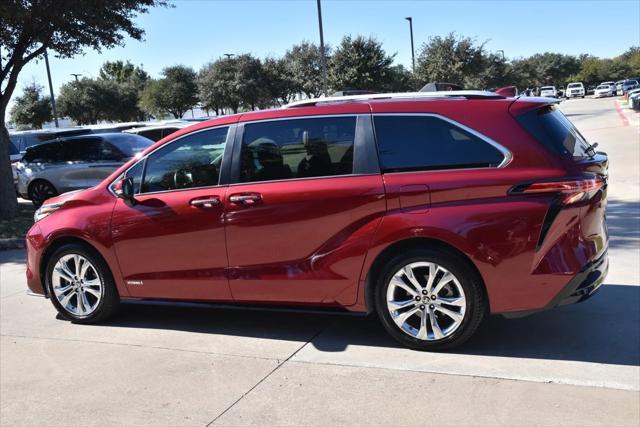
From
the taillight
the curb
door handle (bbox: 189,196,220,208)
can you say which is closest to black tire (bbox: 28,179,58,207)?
the curb

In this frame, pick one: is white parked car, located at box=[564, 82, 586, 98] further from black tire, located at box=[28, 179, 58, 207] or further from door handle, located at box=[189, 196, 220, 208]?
door handle, located at box=[189, 196, 220, 208]

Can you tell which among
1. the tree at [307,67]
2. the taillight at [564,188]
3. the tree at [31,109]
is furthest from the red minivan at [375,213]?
the tree at [31,109]

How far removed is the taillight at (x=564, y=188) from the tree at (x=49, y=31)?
943 cm

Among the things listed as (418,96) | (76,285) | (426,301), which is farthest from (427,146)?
(76,285)

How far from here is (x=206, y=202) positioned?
15.3 feet

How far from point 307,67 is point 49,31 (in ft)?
106

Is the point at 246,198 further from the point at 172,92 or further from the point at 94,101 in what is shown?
the point at 94,101

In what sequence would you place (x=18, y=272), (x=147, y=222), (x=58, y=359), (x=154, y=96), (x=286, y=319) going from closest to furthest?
(x=58, y=359)
(x=147, y=222)
(x=286, y=319)
(x=18, y=272)
(x=154, y=96)

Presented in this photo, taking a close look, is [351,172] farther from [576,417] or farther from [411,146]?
[576,417]

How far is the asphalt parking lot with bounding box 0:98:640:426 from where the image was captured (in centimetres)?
351

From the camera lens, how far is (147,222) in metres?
4.89

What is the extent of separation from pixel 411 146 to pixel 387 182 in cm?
32

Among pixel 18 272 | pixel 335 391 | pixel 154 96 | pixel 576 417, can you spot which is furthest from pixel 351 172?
pixel 154 96

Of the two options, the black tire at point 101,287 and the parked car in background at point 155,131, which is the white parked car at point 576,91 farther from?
the black tire at point 101,287
